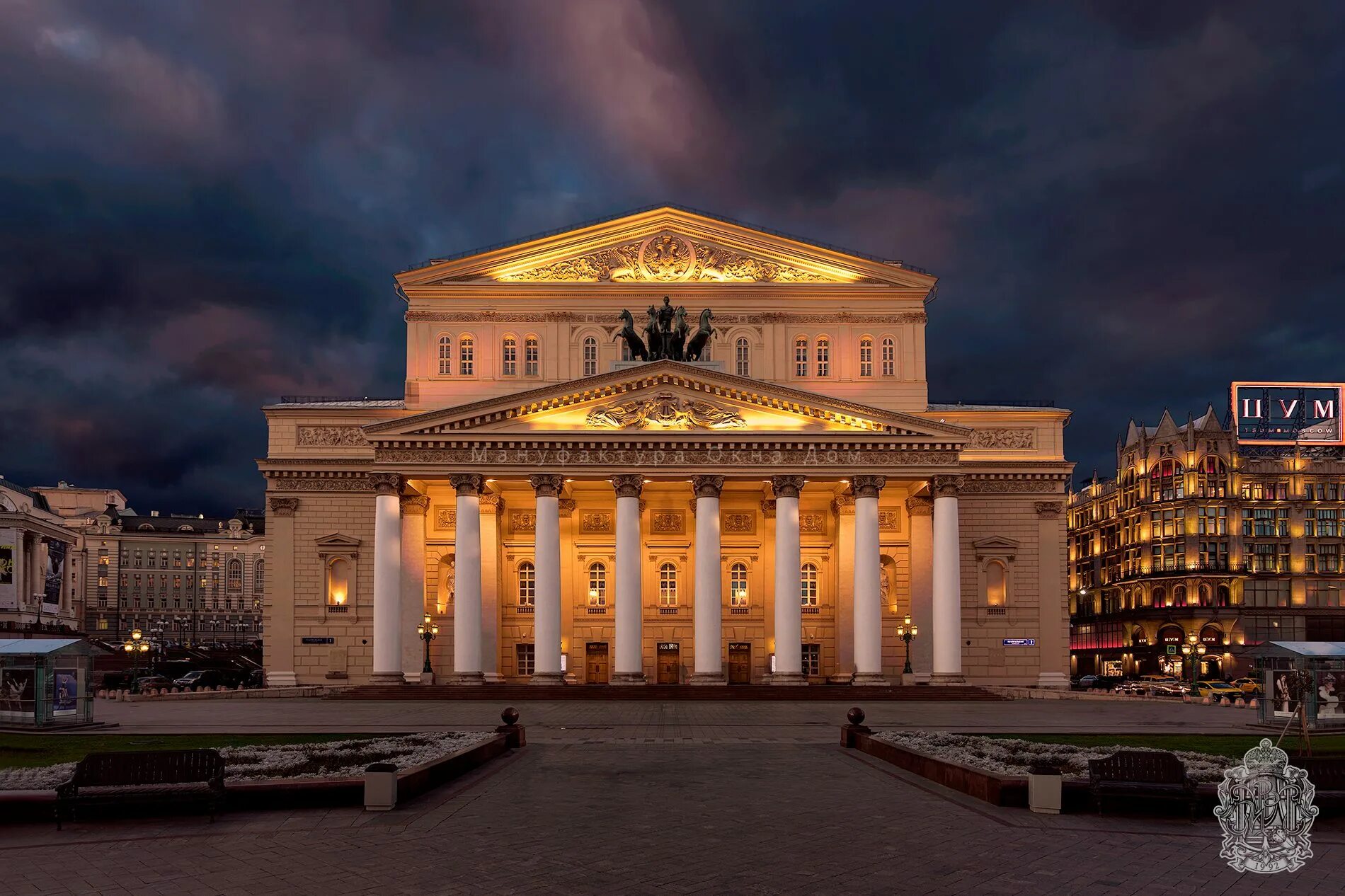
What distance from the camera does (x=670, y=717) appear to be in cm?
4009

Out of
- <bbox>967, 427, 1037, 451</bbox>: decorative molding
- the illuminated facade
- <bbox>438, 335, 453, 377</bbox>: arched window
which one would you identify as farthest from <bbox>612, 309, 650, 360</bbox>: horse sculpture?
the illuminated facade

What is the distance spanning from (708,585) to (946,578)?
11.2 m

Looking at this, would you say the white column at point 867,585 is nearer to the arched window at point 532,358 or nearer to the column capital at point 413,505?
the arched window at point 532,358

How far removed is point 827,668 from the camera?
60.4m

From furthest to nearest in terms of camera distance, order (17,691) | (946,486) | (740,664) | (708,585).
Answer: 1. (740,664)
2. (946,486)
3. (708,585)
4. (17,691)

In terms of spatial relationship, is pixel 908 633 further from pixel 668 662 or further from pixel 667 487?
pixel 667 487

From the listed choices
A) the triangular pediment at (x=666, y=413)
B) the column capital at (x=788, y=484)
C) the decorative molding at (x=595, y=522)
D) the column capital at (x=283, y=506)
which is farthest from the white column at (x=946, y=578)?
the column capital at (x=283, y=506)

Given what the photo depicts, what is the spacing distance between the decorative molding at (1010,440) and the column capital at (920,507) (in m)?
5.36

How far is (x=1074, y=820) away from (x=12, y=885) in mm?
14093

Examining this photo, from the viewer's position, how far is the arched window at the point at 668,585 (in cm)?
6081

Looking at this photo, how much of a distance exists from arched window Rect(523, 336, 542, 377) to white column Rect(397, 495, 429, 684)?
9.14 metres

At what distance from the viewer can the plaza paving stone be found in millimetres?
13250

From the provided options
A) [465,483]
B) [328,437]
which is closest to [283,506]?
[328,437]

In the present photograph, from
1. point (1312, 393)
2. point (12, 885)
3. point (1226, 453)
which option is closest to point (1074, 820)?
point (12, 885)
